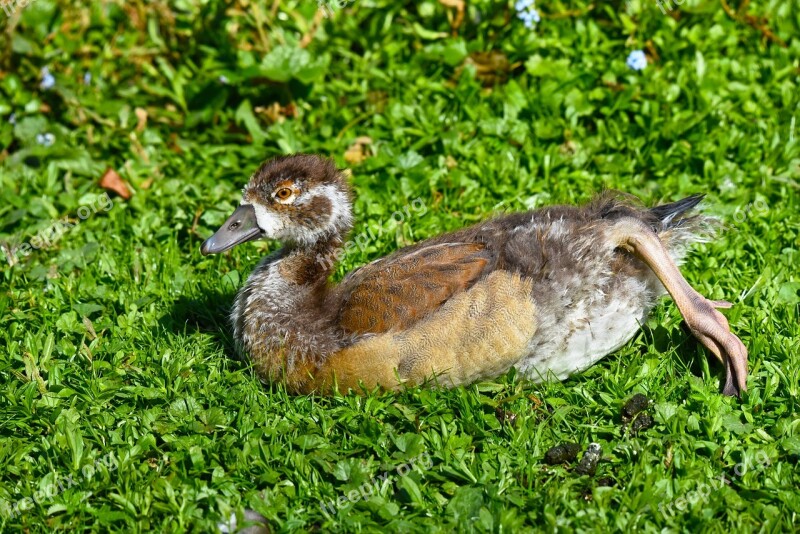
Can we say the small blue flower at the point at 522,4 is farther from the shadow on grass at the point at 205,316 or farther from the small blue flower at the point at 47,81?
the small blue flower at the point at 47,81

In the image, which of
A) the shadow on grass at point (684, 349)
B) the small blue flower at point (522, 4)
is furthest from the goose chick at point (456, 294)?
the small blue flower at point (522, 4)

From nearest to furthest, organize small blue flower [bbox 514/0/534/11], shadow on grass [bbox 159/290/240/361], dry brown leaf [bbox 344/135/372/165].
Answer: shadow on grass [bbox 159/290/240/361]
dry brown leaf [bbox 344/135/372/165]
small blue flower [bbox 514/0/534/11]

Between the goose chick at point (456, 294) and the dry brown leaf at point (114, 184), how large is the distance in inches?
76.1

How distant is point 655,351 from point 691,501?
3.62ft

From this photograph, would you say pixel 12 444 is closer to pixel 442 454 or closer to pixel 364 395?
Result: pixel 364 395

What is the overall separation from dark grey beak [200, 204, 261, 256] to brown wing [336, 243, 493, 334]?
2.14 ft

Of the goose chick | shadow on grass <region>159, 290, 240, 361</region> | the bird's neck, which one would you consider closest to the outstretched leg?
the goose chick

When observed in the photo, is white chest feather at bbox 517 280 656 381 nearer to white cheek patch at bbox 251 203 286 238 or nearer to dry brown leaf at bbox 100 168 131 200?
white cheek patch at bbox 251 203 286 238

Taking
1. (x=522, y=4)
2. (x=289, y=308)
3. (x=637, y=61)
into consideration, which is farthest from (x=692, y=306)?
(x=522, y=4)

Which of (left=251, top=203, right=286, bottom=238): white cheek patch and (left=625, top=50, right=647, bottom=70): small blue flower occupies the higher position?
(left=625, top=50, right=647, bottom=70): small blue flower

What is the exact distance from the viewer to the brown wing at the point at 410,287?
16.4ft

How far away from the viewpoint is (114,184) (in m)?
7.06

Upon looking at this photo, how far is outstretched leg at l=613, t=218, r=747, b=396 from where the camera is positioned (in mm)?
4925

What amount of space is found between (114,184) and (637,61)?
3.99 metres
